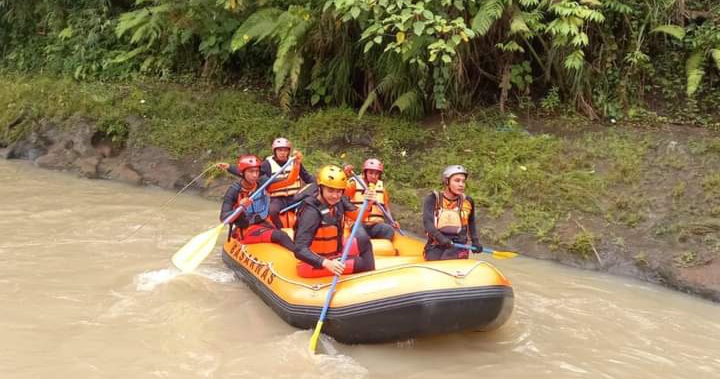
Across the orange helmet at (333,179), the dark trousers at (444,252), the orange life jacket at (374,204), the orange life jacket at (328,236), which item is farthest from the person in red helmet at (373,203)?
the orange helmet at (333,179)

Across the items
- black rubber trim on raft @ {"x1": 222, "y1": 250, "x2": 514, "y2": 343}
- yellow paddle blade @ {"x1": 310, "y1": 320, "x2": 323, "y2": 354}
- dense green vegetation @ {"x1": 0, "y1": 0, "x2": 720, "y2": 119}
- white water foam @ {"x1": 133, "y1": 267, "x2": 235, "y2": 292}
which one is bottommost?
white water foam @ {"x1": 133, "y1": 267, "x2": 235, "y2": 292}

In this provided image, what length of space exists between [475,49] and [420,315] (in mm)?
5432

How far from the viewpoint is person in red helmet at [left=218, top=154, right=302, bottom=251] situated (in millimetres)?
5895

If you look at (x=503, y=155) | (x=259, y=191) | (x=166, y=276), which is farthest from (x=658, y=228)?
(x=166, y=276)

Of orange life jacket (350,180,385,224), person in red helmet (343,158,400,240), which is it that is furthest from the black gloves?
orange life jacket (350,180,385,224)

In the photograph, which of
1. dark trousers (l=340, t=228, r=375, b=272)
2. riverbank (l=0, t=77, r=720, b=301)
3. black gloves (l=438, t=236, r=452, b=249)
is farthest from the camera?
riverbank (l=0, t=77, r=720, b=301)

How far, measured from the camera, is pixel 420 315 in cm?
432

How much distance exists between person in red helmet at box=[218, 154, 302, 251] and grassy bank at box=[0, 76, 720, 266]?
7.03 ft

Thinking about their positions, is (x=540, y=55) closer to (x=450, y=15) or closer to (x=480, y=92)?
(x=480, y=92)

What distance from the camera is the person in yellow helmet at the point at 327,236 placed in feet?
15.4

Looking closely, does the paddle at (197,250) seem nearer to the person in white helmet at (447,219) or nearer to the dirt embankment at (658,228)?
the person in white helmet at (447,219)

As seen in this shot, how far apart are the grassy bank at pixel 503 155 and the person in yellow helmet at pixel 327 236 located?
2.58 meters

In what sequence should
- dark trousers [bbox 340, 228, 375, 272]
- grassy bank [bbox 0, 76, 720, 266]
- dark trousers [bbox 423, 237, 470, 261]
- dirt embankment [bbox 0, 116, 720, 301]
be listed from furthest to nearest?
1. grassy bank [bbox 0, 76, 720, 266]
2. dirt embankment [bbox 0, 116, 720, 301]
3. dark trousers [bbox 423, 237, 470, 261]
4. dark trousers [bbox 340, 228, 375, 272]

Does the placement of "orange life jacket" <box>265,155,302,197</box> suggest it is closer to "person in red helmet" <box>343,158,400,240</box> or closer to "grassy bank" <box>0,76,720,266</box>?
"person in red helmet" <box>343,158,400,240</box>
